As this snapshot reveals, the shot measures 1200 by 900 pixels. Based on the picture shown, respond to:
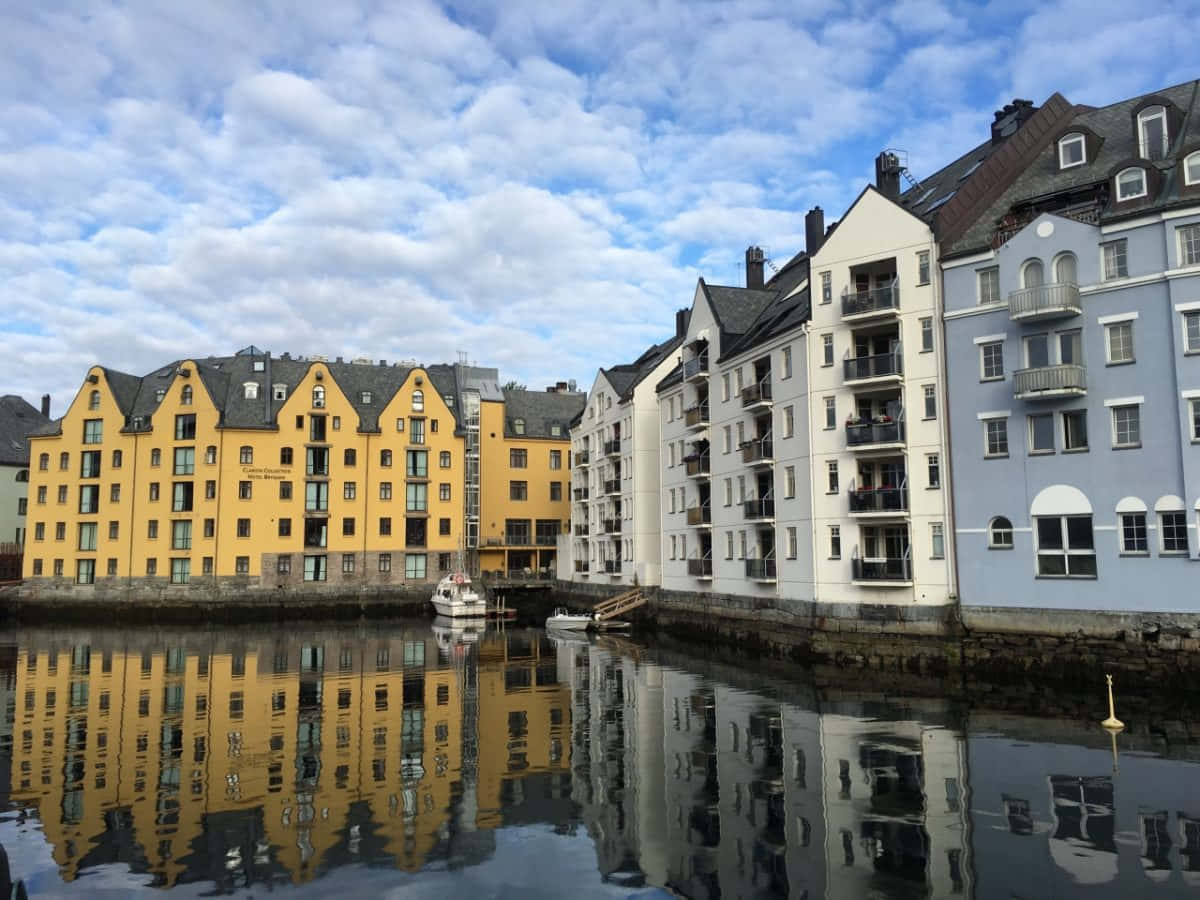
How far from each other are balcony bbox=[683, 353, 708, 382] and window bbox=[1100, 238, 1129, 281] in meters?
23.7

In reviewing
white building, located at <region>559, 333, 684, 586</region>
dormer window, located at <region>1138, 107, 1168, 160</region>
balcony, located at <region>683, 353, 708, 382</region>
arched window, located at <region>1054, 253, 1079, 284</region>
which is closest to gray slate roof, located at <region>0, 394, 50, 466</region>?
white building, located at <region>559, 333, 684, 586</region>

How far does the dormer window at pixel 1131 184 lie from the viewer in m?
31.1

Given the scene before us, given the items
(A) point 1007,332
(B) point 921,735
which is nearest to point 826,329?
(A) point 1007,332

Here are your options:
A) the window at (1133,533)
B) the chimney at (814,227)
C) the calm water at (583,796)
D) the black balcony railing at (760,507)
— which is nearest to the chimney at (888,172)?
the chimney at (814,227)

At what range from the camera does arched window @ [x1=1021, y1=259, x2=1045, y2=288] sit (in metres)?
33.1

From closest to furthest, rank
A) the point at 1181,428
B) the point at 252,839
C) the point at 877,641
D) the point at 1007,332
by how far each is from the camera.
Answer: the point at 252,839 < the point at 1181,428 < the point at 1007,332 < the point at 877,641

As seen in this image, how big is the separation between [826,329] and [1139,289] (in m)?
12.6

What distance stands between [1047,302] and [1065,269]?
1788 mm

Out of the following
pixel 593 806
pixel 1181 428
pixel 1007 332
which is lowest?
pixel 593 806

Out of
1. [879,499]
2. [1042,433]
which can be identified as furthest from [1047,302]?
[879,499]

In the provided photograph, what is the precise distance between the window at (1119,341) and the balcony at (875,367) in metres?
7.99

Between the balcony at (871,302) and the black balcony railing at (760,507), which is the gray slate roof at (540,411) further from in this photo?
the balcony at (871,302)

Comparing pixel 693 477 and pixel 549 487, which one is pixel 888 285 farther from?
pixel 549 487

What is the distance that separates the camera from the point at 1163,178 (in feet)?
102
